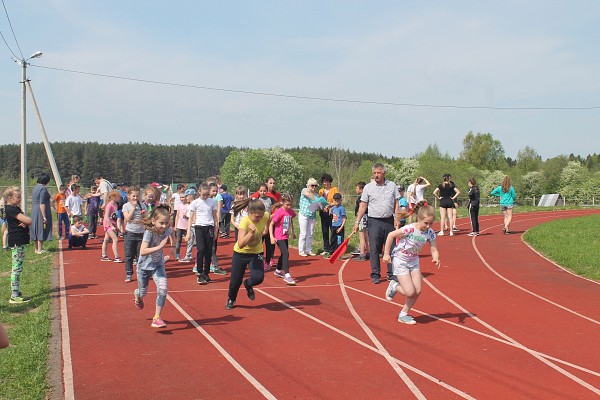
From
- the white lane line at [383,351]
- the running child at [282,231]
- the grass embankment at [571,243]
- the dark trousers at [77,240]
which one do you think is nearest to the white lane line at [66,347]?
the white lane line at [383,351]

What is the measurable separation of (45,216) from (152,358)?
7.72 meters

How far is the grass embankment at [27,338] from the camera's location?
550cm

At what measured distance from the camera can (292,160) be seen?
11006 centimetres

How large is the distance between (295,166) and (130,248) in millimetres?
98211

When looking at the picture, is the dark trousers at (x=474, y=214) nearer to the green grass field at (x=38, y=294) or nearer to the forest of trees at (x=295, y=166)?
the green grass field at (x=38, y=294)

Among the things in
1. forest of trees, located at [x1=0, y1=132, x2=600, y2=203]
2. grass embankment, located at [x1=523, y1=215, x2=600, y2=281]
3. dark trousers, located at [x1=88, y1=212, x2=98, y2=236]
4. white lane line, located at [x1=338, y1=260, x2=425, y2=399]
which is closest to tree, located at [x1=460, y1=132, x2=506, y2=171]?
forest of trees, located at [x1=0, y1=132, x2=600, y2=203]

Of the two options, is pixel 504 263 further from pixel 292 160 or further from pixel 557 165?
pixel 292 160

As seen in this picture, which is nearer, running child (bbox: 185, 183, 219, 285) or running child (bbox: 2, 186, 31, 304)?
running child (bbox: 2, 186, 31, 304)

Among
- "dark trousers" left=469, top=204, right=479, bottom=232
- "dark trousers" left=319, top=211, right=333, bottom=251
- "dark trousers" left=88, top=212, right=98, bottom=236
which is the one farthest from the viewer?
"dark trousers" left=469, top=204, right=479, bottom=232

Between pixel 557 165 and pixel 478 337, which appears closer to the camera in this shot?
pixel 478 337

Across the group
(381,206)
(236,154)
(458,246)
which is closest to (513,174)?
(236,154)

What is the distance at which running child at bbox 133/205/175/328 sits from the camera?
768 centimetres

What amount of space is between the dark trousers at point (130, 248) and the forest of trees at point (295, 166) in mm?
62134

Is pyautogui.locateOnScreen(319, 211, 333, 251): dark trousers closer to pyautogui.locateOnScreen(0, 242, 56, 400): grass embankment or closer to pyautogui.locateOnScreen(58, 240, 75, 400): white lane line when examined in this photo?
pyautogui.locateOnScreen(58, 240, 75, 400): white lane line
